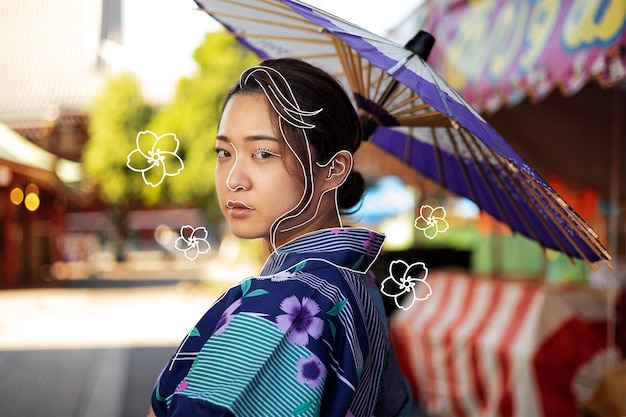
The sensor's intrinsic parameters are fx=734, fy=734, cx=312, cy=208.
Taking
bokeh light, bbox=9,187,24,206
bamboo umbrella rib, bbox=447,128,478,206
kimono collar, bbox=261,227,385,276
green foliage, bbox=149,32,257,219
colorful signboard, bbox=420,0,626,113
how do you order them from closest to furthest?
kimono collar, bbox=261,227,385,276, bamboo umbrella rib, bbox=447,128,478,206, colorful signboard, bbox=420,0,626,113, bokeh light, bbox=9,187,24,206, green foliage, bbox=149,32,257,219

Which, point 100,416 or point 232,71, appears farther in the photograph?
point 232,71

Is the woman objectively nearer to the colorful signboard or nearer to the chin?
the chin

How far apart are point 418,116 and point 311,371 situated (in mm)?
888

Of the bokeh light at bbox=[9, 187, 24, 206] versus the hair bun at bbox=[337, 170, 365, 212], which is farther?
the bokeh light at bbox=[9, 187, 24, 206]

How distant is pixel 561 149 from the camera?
7766 millimetres

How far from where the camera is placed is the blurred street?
11.4 feet

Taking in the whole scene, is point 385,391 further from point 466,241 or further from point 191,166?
point 191,166

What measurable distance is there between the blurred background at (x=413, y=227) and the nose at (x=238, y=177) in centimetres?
20

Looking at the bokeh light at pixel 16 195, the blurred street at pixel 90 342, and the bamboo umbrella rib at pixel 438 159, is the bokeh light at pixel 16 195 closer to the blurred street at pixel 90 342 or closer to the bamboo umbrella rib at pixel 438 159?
the blurred street at pixel 90 342

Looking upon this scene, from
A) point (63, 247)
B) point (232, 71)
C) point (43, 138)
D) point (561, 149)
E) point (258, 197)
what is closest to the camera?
point (258, 197)

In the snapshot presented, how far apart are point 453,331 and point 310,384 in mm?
4256

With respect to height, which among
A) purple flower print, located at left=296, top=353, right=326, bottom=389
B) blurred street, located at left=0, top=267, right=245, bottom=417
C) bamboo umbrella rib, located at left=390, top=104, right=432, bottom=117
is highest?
bamboo umbrella rib, located at left=390, top=104, right=432, bottom=117

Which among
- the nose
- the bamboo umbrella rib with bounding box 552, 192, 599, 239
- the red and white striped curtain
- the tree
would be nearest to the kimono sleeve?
the nose

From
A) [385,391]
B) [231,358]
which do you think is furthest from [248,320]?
[385,391]
